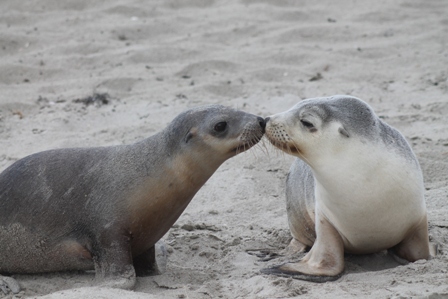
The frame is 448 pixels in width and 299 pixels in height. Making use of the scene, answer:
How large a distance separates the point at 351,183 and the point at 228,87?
363cm

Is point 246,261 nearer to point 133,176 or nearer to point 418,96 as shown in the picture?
point 133,176

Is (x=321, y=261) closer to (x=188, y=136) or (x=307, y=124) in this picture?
(x=307, y=124)

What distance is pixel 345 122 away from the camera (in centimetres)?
421

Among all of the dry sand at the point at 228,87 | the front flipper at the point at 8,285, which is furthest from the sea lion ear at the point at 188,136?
the front flipper at the point at 8,285

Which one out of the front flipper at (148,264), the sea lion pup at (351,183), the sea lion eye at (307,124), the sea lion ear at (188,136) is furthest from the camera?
the front flipper at (148,264)

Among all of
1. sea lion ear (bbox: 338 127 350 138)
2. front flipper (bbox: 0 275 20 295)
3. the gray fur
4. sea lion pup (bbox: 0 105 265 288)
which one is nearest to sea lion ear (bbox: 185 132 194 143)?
sea lion pup (bbox: 0 105 265 288)

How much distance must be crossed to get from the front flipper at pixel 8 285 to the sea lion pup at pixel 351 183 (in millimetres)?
1364

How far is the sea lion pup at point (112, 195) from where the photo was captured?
4.29m

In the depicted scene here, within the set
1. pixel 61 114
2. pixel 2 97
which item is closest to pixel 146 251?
pixel 61 114

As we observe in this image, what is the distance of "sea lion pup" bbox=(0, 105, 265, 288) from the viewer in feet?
14.1

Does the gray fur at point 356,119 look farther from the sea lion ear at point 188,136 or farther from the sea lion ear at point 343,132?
the sea lion ear at point 188,136

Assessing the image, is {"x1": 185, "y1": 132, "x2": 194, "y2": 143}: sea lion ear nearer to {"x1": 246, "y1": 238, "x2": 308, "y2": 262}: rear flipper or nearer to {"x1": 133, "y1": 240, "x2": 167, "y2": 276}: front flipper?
{"x1": 133, "y1": 240, "x2": 167, "y2": 276}: front flipper

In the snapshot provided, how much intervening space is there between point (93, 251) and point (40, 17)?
583 centimetres

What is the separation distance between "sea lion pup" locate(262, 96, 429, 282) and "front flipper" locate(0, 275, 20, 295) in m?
1.36
